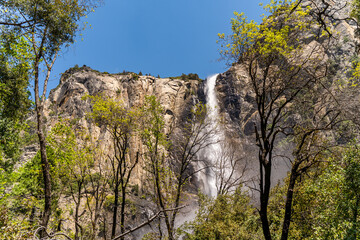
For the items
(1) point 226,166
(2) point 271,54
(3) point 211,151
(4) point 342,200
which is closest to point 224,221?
(1) point 226,166

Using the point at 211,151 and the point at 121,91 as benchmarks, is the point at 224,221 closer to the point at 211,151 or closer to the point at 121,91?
the point at 211,151

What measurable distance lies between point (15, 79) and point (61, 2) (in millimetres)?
5928

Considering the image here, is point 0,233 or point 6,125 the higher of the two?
point 6,125

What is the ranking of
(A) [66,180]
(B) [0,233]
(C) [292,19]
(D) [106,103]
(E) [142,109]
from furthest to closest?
(A) [66,180]
(D) [106,103]
(E) [142,109]
(C) [292,19]
(B) [0,233]

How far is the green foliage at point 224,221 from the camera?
1498 centimetres

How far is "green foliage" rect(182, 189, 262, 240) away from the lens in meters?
15.0

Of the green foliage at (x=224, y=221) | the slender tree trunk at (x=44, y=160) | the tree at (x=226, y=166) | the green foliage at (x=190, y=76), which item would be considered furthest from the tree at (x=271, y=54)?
the green foliage at (x=190, y=76)

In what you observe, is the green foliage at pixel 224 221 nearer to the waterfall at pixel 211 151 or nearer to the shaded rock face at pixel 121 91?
the waterfall at pixel 211 151

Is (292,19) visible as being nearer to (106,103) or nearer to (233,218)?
(106,103)

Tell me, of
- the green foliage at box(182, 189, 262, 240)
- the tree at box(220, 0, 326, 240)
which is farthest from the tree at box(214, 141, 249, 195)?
the tree at box(220, 0, 326, 240)

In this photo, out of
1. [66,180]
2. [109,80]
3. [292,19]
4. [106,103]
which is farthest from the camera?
[109,80]

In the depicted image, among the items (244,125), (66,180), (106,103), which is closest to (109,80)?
(244,125)

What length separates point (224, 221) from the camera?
52.6 feet

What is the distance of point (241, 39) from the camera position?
771cm
